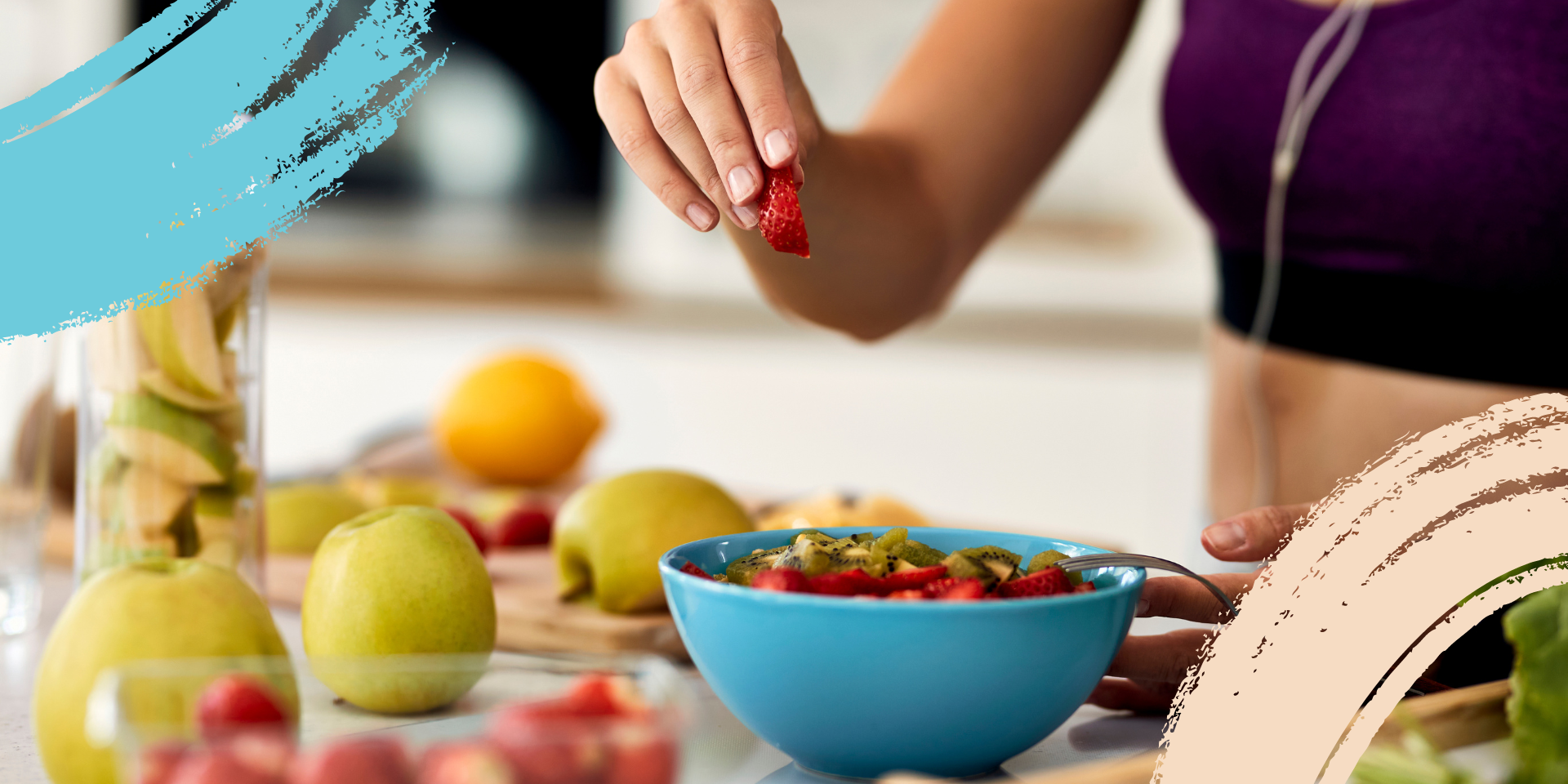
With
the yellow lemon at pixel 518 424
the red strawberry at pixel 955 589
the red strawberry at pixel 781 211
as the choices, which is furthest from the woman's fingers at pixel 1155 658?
the yellow lemon at pixel 518 424

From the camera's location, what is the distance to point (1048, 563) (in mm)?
483

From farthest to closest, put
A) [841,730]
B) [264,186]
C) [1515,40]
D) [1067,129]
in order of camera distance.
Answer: [1067,129] → [1515,40] → [264,186] → [841,730]

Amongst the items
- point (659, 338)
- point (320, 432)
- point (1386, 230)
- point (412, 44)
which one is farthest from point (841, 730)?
point (320, 432)

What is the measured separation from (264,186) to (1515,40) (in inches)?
34.8

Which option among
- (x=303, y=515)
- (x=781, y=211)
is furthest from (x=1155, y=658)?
(x=303, y=515)

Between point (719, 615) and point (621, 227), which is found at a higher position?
point (621, 227)

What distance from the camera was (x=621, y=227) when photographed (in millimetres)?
2668

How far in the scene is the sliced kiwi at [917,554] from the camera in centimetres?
50

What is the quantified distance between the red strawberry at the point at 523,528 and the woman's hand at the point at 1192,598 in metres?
0.52

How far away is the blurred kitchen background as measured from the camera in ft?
7.75

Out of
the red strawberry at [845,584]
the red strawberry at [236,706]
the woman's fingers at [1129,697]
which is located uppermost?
the red strawberry at [845,584]

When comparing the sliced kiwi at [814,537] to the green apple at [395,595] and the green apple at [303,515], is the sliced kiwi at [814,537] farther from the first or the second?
the green apple at [303,515]

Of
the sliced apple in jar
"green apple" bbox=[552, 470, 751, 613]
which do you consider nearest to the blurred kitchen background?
"green apple" bbox=[552, 470, 751, 613]

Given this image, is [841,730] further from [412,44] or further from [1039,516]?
[1039,516]
